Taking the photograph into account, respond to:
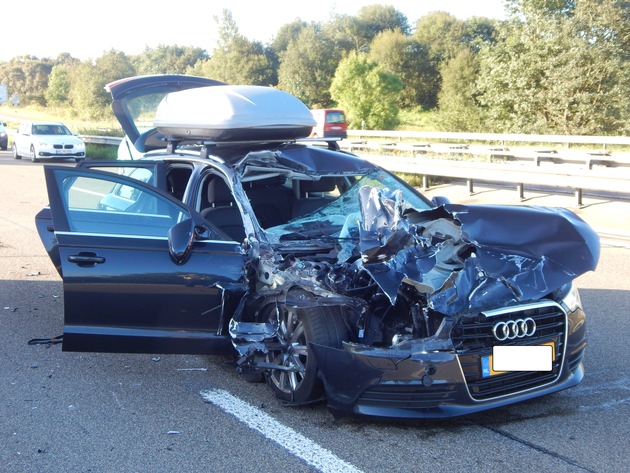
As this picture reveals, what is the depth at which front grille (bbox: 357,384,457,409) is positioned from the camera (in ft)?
13.3

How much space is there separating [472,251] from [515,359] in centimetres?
71

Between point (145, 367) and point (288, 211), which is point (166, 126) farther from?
point (145, 367)

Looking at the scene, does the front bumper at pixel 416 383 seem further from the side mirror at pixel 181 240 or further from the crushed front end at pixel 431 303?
the side mirror at pixel 181 240

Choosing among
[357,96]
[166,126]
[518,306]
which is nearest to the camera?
[518,306]

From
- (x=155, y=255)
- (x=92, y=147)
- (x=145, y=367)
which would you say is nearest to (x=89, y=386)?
(x=145, y=367)

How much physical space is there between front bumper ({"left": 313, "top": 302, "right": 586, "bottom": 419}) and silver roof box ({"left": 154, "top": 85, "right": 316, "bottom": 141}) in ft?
6.80

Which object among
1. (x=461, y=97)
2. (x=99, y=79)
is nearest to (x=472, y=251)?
(x=461, y=97)

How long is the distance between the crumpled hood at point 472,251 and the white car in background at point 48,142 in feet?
83.0

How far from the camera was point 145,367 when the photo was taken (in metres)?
5.66

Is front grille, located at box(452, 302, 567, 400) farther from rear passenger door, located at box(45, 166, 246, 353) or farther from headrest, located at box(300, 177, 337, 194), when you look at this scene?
headrest, located at box(300, 177, 337, 194)

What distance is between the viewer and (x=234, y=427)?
444 cm

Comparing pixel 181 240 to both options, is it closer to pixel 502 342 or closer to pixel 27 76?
pixel 502 342

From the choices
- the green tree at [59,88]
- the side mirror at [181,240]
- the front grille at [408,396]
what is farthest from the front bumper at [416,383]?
the green tree at [59,88]

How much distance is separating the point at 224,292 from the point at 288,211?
1.24m
